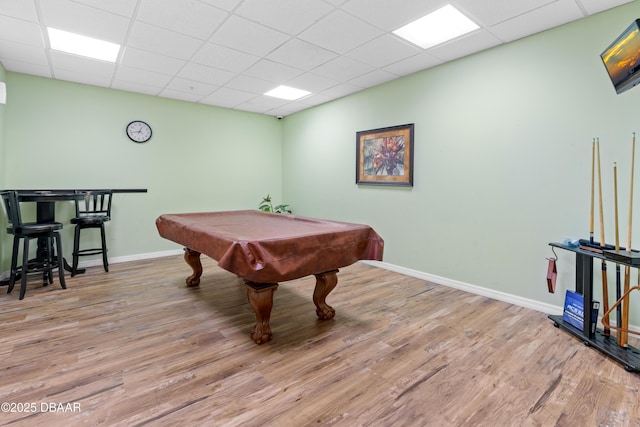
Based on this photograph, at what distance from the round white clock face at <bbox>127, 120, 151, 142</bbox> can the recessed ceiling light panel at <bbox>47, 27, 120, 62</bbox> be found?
1.37 metres

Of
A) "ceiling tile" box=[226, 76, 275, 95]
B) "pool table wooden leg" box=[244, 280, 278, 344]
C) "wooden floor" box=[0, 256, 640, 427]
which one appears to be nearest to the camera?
"wooden floor" box=[0, 256, 640, 427]

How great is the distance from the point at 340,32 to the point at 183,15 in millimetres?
1355

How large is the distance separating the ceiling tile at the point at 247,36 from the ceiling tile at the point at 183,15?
9 cm

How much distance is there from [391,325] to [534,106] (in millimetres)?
2420

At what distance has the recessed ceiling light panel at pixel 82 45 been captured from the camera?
2891mm

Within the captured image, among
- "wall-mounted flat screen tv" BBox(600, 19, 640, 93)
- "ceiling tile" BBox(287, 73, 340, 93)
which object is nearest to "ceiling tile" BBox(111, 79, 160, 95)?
"ceiling tile" BBox(287, 73, 340, 93)

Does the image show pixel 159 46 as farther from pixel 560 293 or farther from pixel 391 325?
pixel 560 293

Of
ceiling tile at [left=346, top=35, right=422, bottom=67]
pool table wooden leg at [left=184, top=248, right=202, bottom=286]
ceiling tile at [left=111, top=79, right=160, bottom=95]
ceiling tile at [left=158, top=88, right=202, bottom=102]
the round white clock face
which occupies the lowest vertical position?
pool table wooden leg at [left=184, top=248, right=202, bottom=286]

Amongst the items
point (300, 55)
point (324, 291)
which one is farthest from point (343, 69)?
point (324, 291)

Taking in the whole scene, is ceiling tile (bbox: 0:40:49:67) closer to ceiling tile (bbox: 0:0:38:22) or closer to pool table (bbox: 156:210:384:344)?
ceiling tile (bbox: 0:0:38:22)

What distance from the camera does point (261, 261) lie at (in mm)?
1914

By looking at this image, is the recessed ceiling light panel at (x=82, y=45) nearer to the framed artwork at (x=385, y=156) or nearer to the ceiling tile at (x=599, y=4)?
the framed artwork at (x=385, y=156)

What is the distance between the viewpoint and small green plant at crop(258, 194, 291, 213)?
5.93 m

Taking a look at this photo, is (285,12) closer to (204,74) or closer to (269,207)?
(204,74)
